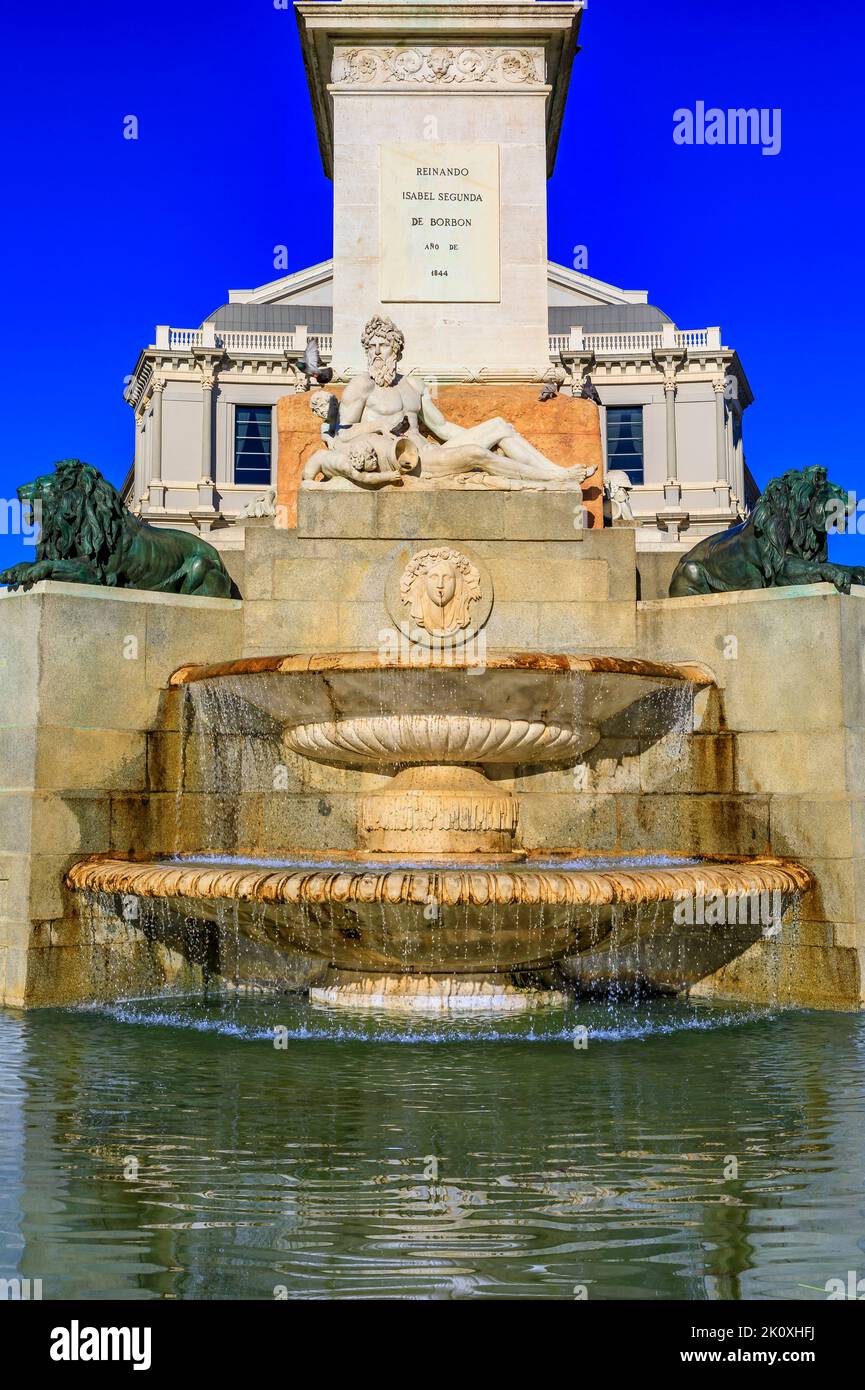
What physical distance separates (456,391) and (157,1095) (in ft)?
33.9

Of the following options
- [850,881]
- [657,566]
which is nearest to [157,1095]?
[850,881]

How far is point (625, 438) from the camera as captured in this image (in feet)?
248

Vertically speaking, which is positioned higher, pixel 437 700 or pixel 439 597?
pixel 439 597

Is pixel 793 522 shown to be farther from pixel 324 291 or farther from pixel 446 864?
pixel 324 291

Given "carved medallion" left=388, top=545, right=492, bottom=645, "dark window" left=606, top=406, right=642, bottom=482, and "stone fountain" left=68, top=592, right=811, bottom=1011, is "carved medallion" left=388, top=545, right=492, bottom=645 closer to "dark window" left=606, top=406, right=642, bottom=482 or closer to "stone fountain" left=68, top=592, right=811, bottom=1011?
"stone fountain" left=68, top=592, right=811, bottom=1011

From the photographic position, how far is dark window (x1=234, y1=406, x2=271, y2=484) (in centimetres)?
7488

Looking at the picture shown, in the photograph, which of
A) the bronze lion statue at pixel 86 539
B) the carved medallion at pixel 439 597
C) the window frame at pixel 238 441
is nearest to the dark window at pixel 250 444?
the window frame at pixel 238 441

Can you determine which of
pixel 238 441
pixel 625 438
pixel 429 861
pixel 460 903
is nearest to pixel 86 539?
pixel 429 861

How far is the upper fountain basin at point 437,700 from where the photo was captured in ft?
35.9

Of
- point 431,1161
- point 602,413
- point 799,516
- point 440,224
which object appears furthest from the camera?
point 602,413

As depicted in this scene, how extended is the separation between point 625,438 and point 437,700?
6681 centimetres

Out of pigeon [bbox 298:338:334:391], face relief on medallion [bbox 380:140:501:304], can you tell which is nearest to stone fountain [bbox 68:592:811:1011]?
pigeon [bbox 298:338:334:391]
